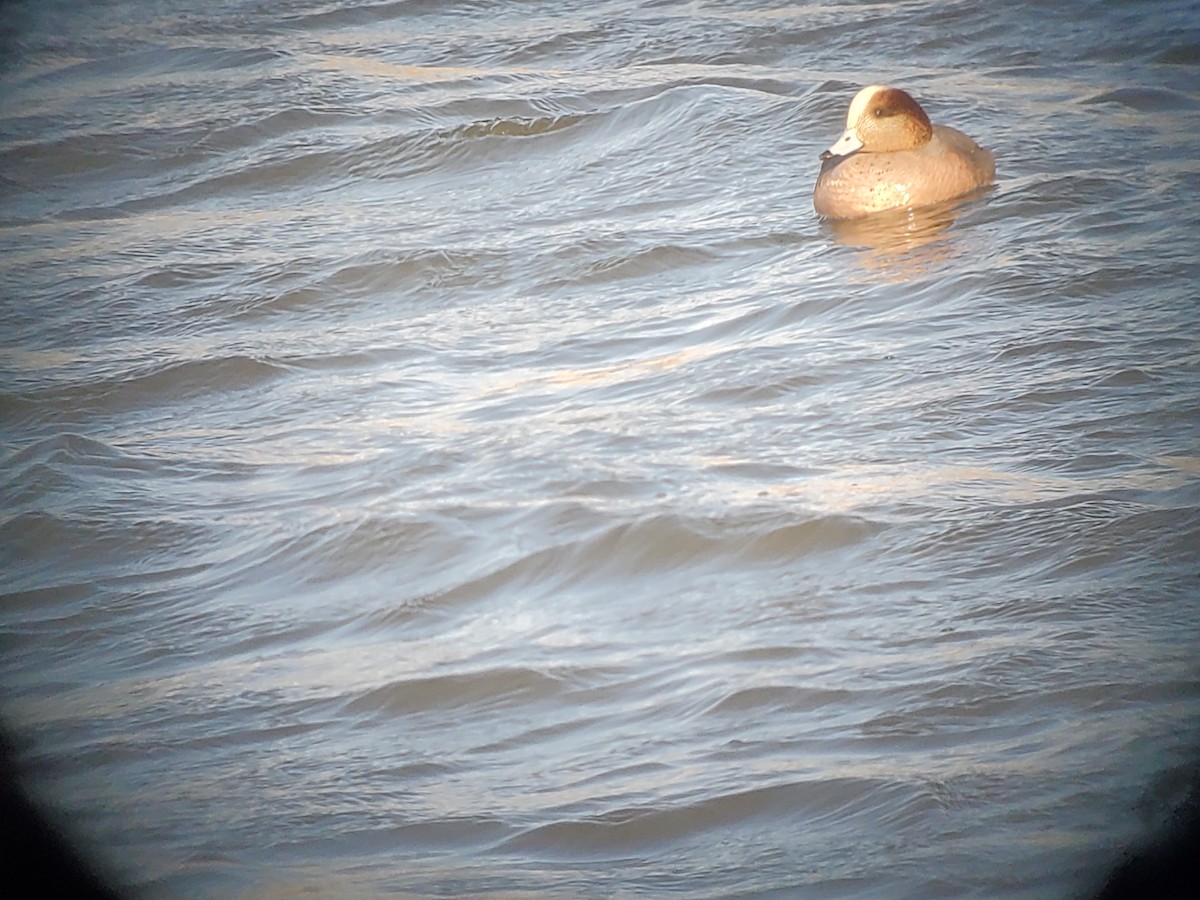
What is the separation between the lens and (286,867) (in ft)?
9.39

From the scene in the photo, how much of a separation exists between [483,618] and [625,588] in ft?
1.29

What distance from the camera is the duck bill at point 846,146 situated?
6.67 m

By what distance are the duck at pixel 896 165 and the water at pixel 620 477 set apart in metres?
0.15

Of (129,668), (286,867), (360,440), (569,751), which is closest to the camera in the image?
(286,867)

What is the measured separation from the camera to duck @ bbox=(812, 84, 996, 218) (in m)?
6.53

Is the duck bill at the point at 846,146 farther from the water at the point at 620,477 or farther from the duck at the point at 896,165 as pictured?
the water at the point at 620,477

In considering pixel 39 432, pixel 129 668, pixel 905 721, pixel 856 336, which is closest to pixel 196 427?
pixel 39 432

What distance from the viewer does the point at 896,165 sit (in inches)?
258

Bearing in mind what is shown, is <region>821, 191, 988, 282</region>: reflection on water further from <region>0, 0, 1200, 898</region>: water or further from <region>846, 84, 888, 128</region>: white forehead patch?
<region>846, 84, 888, 128</region>: white forehead patch

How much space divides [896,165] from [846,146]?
276 millimetres

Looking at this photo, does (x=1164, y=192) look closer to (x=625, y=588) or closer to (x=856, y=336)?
(x=856, y=336)

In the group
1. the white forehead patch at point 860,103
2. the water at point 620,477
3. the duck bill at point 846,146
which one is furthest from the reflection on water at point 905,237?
the white forehead patch at point 860,103

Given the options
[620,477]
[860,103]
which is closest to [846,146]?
[860,103]

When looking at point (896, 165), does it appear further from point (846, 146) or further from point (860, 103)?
point (860, 103)
